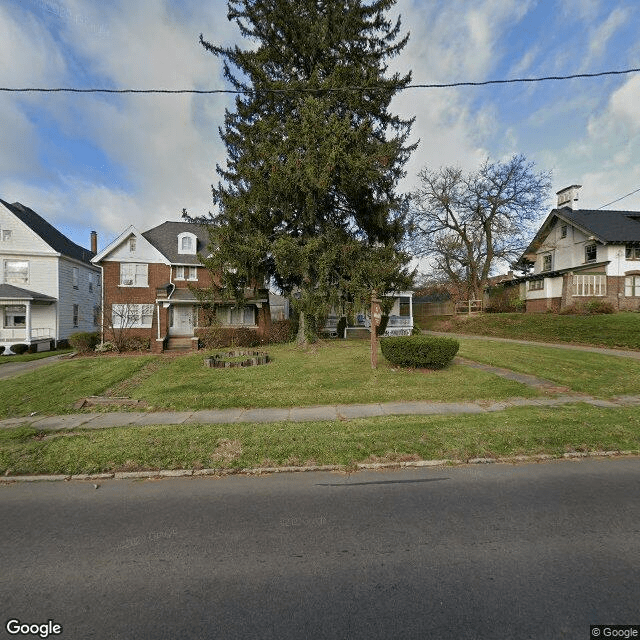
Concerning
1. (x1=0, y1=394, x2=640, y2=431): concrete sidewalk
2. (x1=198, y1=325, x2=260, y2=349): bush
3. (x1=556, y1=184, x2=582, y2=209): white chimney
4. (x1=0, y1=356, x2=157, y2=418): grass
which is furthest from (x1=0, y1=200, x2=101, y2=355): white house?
(x1=556, y1=184, x2=582, y2=209): white chimney

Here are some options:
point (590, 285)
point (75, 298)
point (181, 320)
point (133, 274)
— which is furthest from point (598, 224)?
point (75, 298)

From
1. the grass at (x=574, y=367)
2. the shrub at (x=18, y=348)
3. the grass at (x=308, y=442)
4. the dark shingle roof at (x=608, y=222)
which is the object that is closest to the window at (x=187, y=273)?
the shrub at (x=18, y=348)

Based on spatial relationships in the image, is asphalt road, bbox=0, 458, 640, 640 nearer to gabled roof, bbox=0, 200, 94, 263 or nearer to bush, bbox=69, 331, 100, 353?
bush, bbox=69, 331, 100, 353

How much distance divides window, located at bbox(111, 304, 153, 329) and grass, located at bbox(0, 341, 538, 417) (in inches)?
355

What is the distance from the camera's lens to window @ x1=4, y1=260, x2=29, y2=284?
22734 millimetres

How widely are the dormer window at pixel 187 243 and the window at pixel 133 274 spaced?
278 centimetres

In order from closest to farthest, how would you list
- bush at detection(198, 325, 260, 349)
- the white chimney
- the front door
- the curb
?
the curb, bush at detection(198, 325, 260, 349), the front door, the white chimney

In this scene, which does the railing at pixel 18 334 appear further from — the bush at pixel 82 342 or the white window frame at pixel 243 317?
the white window frame at pixel 243 317

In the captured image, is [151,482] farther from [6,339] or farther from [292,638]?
[6,339]

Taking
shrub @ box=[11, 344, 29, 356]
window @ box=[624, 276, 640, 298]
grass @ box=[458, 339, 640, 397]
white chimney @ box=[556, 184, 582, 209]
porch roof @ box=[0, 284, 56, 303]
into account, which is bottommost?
shrub @ box=[11, 344, 29, 356]

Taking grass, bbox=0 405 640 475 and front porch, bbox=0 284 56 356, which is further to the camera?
front porch, bbox=0 284 56 356

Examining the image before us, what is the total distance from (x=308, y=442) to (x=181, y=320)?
63.7ft

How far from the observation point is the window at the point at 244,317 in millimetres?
22250

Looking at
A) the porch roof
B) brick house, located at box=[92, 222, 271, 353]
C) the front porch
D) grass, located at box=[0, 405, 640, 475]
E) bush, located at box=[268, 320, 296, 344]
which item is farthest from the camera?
brick house, located at box=[92, 222, 271, 353]
